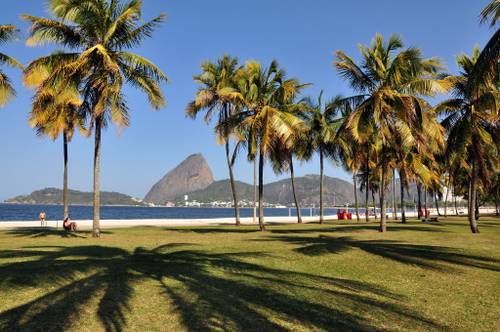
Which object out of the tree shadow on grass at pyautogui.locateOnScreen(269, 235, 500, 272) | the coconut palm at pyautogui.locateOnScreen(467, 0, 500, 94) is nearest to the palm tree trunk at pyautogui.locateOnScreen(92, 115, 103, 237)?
the tree shadow on grass at pyautogui.locateOnScreen(269, 235, 500, 272)

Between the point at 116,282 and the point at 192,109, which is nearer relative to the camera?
the point at 116,282

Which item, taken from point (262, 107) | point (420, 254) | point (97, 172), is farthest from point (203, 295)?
point (262, 107)

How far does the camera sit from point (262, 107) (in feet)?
84.1

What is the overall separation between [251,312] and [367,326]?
1866mm

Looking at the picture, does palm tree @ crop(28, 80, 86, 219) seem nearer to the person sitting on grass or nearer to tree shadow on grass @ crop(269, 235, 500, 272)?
the person sitting on grass

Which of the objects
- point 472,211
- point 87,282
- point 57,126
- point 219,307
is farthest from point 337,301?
point 57,126

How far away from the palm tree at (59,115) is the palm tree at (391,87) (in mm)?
14289

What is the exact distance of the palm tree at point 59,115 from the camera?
21.0 metres

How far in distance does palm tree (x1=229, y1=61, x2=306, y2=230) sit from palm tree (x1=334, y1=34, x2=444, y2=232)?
366 centimetres

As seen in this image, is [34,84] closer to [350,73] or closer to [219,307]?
[350,73]

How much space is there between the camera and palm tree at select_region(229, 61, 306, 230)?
24609mm

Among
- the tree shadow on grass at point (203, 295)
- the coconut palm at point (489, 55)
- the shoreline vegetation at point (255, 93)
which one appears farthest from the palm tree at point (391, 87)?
the tree shadow on grass at point (203, 295)

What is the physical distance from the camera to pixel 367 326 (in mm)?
6461

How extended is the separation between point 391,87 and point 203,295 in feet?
61.2
